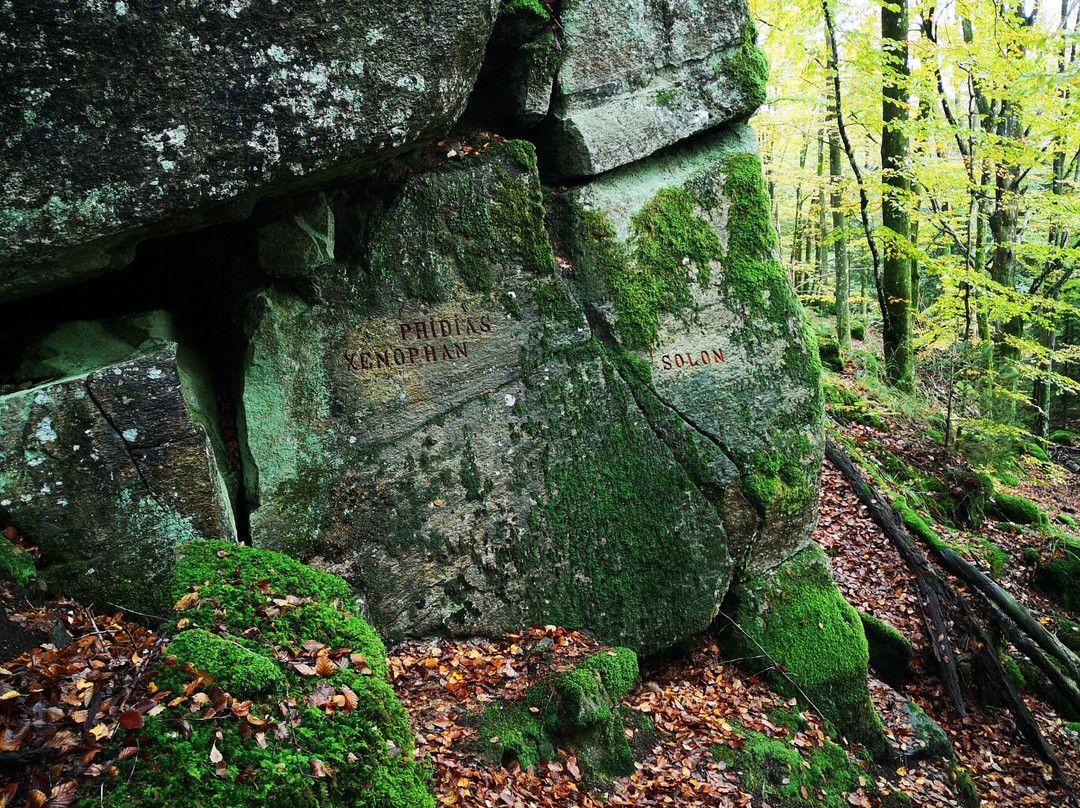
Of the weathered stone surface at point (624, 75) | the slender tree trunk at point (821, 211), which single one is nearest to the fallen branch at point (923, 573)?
the weathered stone surface at point (624, 75)

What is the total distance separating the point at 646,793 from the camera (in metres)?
5.29

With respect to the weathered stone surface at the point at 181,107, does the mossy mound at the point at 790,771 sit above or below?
below

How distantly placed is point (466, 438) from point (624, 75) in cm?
367

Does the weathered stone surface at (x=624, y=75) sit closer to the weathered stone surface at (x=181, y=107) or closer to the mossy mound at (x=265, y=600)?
the weathered stone surface at (x=181, y=107)

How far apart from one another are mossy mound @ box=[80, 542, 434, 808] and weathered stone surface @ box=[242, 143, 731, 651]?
5.03 feet

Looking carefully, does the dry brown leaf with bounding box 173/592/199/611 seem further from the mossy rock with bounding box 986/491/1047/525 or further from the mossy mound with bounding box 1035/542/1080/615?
the mossy rock with bounding box 986/491/1047/525

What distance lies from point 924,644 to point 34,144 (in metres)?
9.70

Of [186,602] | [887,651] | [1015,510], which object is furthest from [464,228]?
[1015,510]

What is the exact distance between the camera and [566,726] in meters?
5.27

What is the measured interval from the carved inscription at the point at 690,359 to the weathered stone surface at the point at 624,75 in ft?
6.17

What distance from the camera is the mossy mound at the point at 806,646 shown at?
7211mm

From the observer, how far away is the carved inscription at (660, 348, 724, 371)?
6941mm

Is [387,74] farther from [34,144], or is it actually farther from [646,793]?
[646,793]

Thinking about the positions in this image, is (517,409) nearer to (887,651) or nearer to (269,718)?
(269,718)
